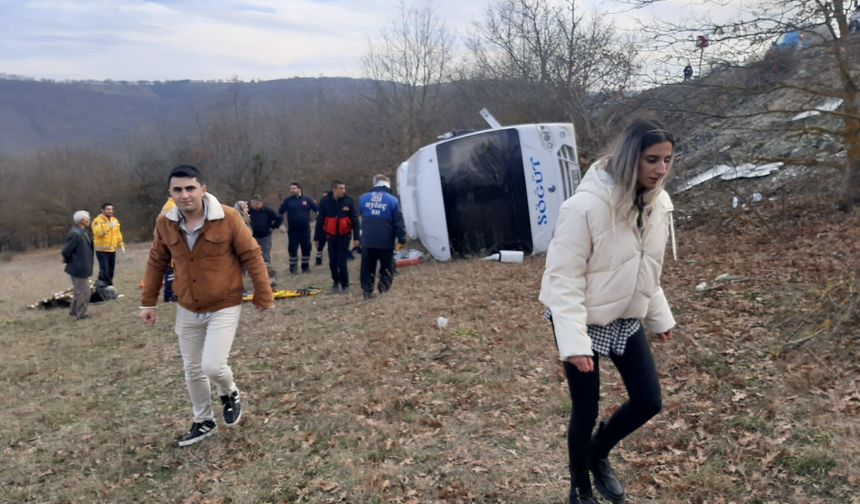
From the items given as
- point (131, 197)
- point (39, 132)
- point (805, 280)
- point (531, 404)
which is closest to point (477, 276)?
point (805, 280)

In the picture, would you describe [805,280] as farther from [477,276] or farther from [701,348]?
[477,276]

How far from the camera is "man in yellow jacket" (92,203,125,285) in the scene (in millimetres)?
13117

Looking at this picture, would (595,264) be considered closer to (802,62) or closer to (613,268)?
(613,268)

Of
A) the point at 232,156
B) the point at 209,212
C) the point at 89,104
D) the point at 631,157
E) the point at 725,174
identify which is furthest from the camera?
the point at 89,104

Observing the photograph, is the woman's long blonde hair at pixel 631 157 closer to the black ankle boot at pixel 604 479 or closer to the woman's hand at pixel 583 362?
the woman's hand at pixel 583 362

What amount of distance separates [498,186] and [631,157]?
9741 millimetres

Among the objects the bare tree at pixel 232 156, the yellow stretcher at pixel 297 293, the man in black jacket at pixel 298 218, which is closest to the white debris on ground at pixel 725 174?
the man in black jacket at pixel 298 218

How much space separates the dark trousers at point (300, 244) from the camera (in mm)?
14203

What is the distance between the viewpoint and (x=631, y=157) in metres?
2.75

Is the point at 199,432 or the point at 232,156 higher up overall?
the point at 232,156

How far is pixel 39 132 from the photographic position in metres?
97.9

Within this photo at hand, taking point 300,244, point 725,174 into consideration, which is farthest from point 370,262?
point 725,174

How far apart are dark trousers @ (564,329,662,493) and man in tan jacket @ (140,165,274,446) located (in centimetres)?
255

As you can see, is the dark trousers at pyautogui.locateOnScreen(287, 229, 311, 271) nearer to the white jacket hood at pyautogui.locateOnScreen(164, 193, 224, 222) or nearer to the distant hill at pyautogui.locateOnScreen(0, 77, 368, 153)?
the white jacket hood at pyautogui.locateOnScreen(164, 193, 224, 222)
